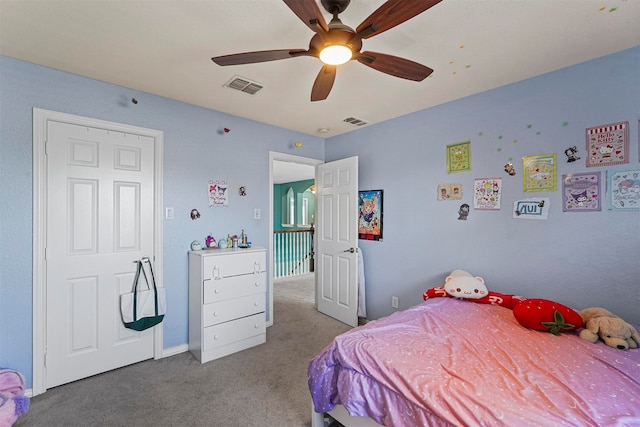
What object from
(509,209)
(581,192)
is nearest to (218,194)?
(509,209)

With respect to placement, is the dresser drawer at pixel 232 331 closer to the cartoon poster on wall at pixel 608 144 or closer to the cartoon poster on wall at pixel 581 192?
the cartoon poster on wall at pixel 581 192

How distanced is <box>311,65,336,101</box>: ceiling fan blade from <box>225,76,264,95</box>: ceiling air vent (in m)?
0.71

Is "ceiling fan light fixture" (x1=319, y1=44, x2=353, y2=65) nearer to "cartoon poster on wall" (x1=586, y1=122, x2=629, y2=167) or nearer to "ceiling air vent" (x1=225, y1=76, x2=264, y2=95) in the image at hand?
"ceiling air vent" (x1=225, y1=76, x2=264, y2=95)

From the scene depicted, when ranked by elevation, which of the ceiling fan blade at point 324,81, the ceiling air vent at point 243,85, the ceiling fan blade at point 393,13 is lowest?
the ceiling fan blade at point 324,81

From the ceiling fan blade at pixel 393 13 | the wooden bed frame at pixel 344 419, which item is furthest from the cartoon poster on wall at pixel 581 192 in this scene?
the wooden bed frame at pixel 344 419

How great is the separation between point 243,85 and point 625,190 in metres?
2.91

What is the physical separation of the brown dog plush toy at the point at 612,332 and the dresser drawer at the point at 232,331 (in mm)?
2546

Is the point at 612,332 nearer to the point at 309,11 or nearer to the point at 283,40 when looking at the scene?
the point at 309,11

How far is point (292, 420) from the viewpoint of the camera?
1817mm

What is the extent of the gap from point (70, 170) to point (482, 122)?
3.51 m

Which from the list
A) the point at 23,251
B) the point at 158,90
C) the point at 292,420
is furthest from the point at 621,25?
the point at 23,251

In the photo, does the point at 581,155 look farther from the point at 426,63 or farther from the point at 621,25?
the point at 426,63

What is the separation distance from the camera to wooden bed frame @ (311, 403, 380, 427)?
1418 mm

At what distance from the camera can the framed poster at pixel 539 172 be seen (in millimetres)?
2127
